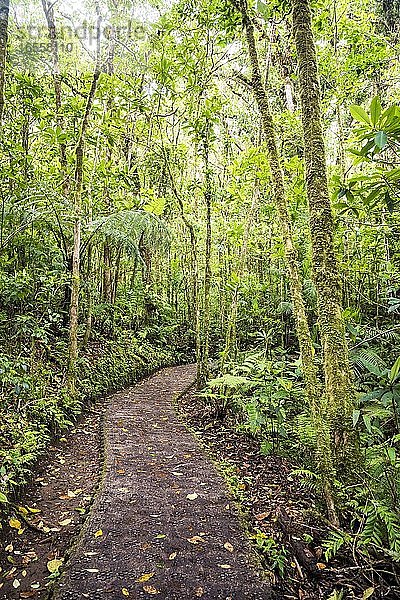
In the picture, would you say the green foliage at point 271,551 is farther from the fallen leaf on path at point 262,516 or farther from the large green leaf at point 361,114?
the large green leaf at point 361,114

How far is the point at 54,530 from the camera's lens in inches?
146

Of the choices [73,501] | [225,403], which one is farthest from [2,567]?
[225,403]

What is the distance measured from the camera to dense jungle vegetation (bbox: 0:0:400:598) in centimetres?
322

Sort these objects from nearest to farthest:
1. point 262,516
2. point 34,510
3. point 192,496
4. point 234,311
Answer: point 262,516 → point 34,510 → point 192,496 → point 234,311

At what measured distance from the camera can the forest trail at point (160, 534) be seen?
9.48 ft

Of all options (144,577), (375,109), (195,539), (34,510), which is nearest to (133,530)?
(195,539)

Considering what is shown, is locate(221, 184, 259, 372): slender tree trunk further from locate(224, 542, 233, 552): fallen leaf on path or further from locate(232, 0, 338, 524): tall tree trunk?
locate(224, 542, 233, 552): fallen leaf on path

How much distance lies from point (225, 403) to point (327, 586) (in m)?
4.05

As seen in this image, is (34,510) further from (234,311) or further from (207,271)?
(207,271)

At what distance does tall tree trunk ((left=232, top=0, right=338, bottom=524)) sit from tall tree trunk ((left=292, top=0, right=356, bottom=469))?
16cm

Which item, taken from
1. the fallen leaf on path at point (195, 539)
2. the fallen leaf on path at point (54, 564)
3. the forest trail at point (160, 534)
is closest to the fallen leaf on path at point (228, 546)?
the forest trail at point (160, 534)

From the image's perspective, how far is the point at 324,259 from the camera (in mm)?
3309

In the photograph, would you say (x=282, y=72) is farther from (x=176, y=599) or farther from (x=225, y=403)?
(x=176, y=599)

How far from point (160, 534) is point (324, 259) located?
2513 mm
